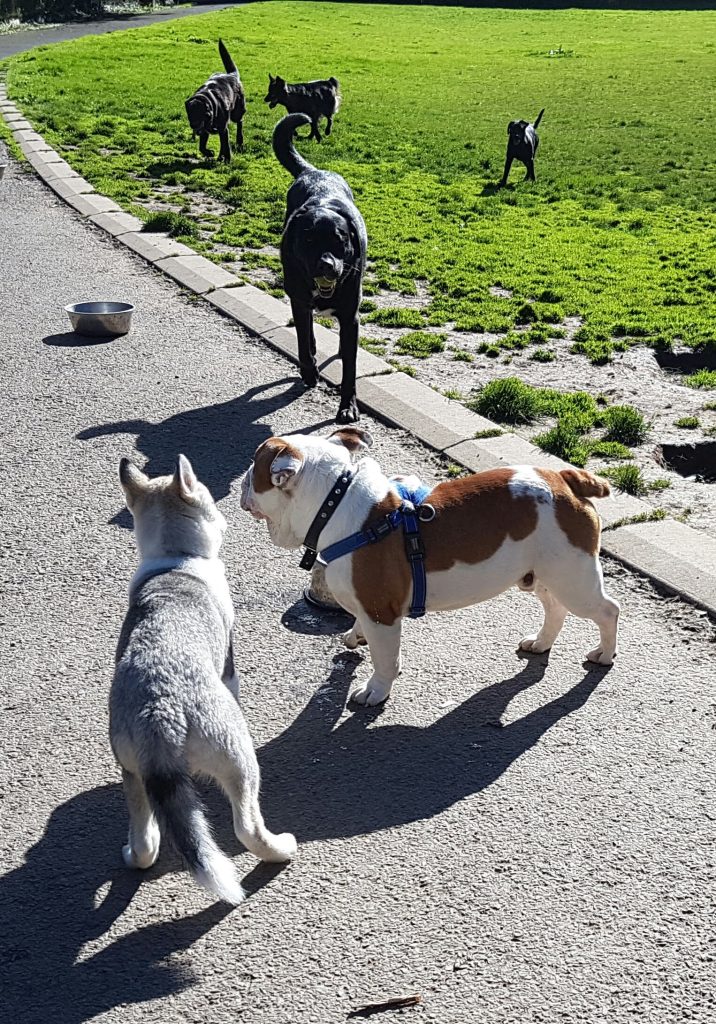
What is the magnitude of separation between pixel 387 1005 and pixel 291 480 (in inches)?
72.0

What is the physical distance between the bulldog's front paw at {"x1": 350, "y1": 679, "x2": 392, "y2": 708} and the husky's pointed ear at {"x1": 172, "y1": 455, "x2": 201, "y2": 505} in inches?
39.3

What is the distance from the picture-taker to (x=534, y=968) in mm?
2971

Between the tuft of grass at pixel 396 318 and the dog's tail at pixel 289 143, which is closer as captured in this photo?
the dog's tail at pixel 289 143

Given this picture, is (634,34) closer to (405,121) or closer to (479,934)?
(405,121)

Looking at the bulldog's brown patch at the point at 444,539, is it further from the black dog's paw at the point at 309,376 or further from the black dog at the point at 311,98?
the black dog at the point at 311,98

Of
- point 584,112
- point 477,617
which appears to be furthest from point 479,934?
point 584,112

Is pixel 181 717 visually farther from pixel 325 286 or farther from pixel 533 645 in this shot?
pixel 325 286

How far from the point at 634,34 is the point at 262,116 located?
83.0 feet

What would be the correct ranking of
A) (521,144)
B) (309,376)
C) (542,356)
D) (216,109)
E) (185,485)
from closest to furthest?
(185,485), (309,376), (542,356), (521,144), (216,109)

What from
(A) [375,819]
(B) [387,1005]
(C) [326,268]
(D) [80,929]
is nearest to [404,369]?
(C) [326,268]

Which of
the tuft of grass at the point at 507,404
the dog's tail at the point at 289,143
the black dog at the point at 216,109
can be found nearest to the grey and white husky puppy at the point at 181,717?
the tuft of grass at the point at 507,404

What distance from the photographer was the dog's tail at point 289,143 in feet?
26.8

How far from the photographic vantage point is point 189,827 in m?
2.83

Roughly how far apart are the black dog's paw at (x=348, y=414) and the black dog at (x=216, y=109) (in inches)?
378
